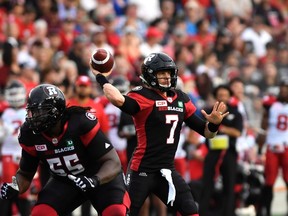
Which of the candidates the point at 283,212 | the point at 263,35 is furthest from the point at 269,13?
the point at 283,212

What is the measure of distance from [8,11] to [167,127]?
8.33 meters

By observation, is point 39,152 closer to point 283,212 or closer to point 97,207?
point 97,207

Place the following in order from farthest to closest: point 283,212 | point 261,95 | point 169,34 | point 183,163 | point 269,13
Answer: point 269,13
point 169,34
point 261,95
point 283,212
point 183,163

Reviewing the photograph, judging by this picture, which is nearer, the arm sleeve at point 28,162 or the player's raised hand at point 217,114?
the arm sleeve at point 28,162

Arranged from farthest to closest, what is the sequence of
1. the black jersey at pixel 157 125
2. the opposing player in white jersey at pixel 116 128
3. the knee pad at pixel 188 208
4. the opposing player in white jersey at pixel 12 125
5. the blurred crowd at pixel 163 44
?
the blurred crowd at pixel 163 44 < the opposing player in white jersey at pixel 116 128 < the opposing player in white jersey at pixel 12 125 < the black jersey at pixel 157 125 < the knee pad at pixel 188 208

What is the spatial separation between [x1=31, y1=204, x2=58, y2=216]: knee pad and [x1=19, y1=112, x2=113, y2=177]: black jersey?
0.34 meters

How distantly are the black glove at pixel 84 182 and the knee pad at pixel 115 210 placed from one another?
12.8 inches

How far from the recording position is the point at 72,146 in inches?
323

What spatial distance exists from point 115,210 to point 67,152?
2.12 ft

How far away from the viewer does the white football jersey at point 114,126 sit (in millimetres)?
13156

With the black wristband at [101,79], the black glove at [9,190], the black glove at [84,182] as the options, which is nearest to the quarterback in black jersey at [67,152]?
the black glove at [9,190]

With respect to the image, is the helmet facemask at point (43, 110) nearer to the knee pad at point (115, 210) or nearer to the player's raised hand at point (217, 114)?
the knee pad at point (115, 210)

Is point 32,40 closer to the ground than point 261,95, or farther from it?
farther from it

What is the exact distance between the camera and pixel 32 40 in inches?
641
